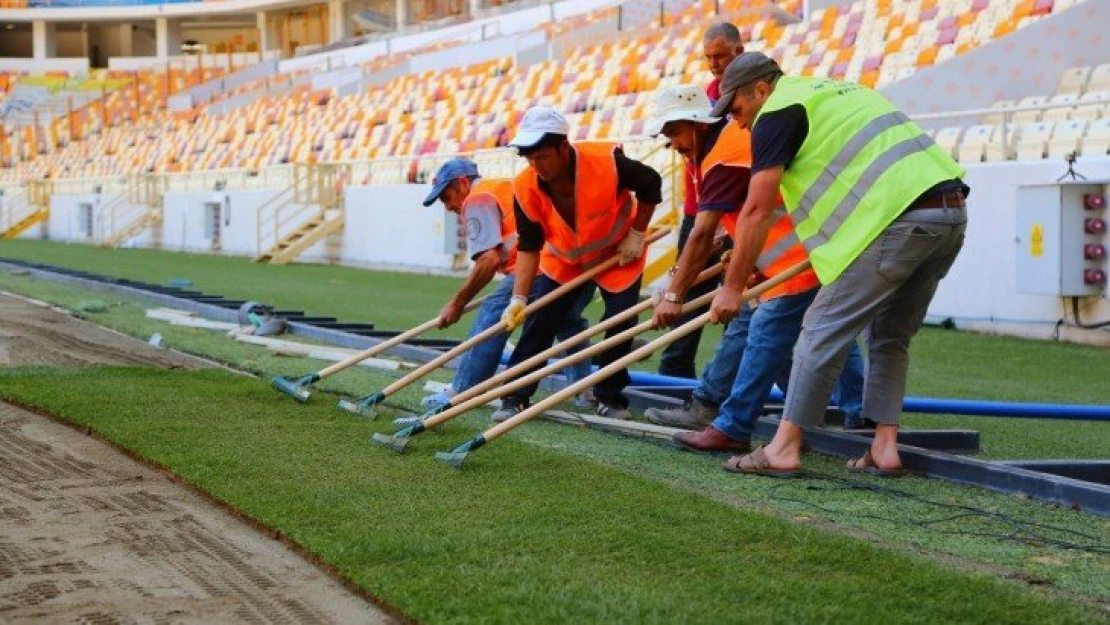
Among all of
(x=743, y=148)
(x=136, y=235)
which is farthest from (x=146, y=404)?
(x=136, y=235)

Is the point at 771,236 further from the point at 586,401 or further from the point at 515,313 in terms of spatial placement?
the point at 586,401

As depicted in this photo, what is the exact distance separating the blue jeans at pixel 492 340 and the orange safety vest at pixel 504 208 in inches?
3.8

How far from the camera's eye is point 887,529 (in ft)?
15.8

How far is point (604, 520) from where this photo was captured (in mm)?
4746

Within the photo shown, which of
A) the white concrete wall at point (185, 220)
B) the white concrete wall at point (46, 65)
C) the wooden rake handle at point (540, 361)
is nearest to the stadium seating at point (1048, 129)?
the wooden rake handle at point (540, 361)

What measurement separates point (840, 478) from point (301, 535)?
7.16 ft

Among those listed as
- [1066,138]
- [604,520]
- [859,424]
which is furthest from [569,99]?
[604,520]

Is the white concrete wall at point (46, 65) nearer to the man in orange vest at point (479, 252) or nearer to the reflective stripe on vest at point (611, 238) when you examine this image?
the man in orange vest at point (479, 252)

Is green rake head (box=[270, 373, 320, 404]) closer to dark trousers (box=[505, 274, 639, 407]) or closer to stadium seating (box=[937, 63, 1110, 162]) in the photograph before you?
dark trousers (box=[505, 274, 639, 407])

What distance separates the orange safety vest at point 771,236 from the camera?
6102 mm

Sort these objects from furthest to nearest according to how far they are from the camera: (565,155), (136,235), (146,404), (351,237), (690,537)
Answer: (136,235) < (351,237) < (146,404) < (565,155) < (690,537)

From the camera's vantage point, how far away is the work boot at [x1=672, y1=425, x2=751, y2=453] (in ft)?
20.7

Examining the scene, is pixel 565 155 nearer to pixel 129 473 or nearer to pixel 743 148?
pixel 743 148

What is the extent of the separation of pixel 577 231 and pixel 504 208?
29.3 inches
